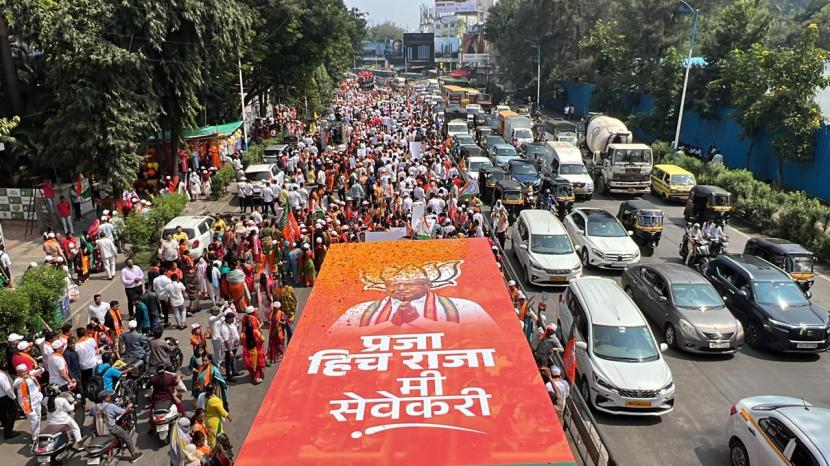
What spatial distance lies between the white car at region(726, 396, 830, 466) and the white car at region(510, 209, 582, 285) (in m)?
7.57

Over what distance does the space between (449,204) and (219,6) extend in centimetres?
1384

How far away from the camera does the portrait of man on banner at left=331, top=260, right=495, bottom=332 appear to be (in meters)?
9.02

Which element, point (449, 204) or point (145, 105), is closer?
point (449, 204)

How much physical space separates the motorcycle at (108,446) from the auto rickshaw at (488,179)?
65.9 feet

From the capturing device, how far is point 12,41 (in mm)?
24000

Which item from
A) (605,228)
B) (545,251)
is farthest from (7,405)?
(605,228)

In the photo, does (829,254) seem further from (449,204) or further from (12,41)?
(12,41)

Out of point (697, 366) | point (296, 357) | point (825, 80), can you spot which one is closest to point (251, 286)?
point (296, 357)

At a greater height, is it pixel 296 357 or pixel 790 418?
pixel 296 357

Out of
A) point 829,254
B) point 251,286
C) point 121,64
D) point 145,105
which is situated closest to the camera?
point 251,286

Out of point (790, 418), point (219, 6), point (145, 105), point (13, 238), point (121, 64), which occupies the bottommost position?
point (13, 238)

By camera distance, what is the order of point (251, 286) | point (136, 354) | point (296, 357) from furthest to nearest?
point (251, 286), point (136, 354), point (296, 357)

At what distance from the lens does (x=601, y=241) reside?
765 inches

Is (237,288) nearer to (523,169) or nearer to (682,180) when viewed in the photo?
(523,169)
